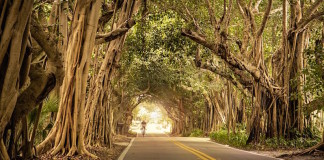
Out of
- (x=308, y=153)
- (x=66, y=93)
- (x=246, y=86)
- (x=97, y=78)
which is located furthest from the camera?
(x=246, y=86)

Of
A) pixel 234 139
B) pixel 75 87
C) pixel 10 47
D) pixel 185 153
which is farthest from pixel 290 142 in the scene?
pixel 10 47

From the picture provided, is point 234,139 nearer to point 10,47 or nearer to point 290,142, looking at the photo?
point 290,142

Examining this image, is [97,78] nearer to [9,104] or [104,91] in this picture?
[104,91]

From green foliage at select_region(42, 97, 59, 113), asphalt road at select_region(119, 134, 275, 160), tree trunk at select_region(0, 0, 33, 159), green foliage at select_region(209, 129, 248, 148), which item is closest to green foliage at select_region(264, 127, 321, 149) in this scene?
asphalt road at select_region(119, 134, 275, 160)

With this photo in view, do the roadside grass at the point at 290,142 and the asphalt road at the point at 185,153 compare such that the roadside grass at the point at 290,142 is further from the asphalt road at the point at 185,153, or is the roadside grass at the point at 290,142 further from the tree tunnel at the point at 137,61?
the asphalt road at the point at 185,153

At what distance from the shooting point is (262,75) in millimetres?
16234

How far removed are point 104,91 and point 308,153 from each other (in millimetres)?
7196

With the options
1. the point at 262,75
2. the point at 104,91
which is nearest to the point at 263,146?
the point at 262,75

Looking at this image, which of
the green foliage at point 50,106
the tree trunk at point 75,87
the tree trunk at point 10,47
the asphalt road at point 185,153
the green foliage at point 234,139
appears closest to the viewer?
the tree trunk at point 10,47

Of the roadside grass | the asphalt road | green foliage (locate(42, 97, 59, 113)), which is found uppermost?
green foliage (locate(42, 97, 59, 113))

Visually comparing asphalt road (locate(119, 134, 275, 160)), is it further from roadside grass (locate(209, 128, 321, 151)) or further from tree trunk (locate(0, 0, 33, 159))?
tree trunk (locate(0, 0, 33, 159))

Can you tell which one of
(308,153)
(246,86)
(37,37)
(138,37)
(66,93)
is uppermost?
(138,37)

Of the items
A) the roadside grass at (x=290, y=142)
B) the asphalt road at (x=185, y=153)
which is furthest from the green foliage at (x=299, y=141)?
the asphalt road at (x=185, y=153)

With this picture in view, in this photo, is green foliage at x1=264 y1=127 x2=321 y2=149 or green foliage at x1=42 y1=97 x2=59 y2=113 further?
green foliage at x1=264 y1=127 x2=321 y2=149
